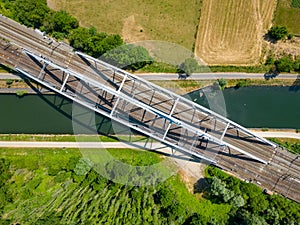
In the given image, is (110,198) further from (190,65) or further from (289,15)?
(289,15)

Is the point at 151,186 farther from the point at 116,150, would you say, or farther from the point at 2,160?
the point at 2,160

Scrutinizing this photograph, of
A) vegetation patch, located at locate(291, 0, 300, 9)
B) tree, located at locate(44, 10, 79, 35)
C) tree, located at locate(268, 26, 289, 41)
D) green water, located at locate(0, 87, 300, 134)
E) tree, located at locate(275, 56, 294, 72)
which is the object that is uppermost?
vegetation patch, located at locate(291, 0, 300, 9)

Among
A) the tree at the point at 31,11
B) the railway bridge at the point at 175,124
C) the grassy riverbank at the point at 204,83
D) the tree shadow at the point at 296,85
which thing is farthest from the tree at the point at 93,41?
the tree shadow at the point at 296,85

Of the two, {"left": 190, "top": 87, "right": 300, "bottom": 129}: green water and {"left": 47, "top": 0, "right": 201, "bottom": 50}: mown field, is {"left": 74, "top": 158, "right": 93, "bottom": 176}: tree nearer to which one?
{"left": 190, "top": 87, "right": 300, "bottom": 129}: green water

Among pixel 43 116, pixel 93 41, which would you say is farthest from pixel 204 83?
pixel 43 116

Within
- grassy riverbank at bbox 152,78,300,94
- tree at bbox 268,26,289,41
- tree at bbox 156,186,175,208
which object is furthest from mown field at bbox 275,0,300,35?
tree at bbox 156,186,175,208

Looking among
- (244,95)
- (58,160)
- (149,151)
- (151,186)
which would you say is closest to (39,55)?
(58,160)

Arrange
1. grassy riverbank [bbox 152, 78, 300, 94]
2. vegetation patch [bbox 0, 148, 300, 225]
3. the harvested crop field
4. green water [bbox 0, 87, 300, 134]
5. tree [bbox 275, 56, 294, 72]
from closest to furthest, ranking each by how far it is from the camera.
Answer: vegetation patch [bbox 0, 148, 300, 225], tree [bbox 275, 56, 294, 72], green water [bbox 0, 87, 300, 134], grassy riverbank [bbox 152, 78, 300, 94], the harvested crop field
